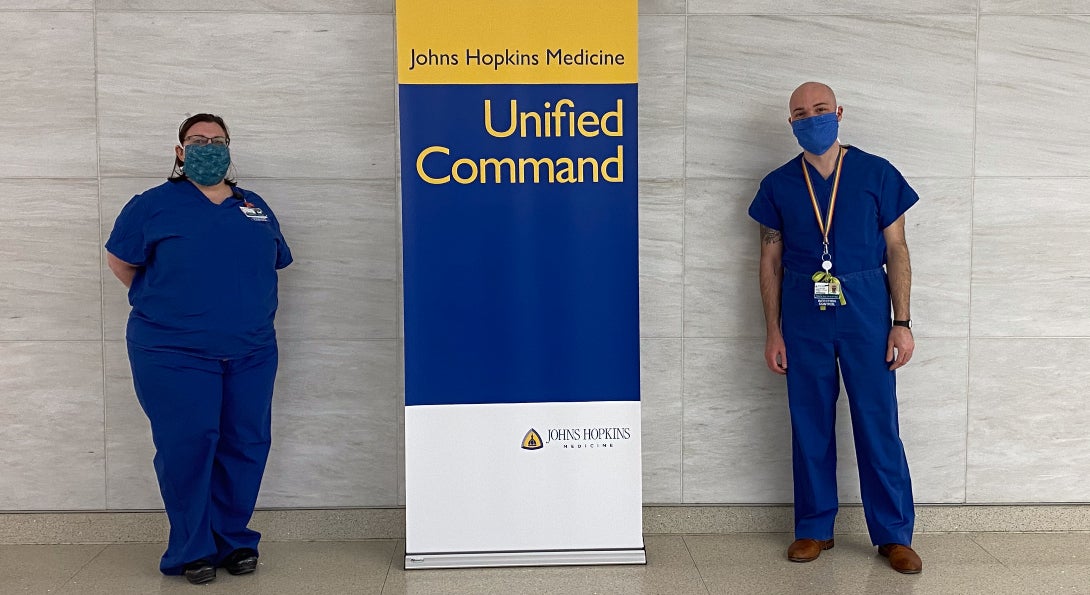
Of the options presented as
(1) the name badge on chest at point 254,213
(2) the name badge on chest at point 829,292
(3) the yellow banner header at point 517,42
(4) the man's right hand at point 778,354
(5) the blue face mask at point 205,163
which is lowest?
(4) the man's right hand at point 778,354

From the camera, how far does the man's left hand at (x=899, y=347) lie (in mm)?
3504

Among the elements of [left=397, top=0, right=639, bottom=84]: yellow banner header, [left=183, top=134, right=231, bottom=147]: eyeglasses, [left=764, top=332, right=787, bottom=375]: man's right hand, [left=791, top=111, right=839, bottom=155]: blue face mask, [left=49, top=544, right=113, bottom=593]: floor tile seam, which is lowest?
[left=49, top=544, right=113, bottom=593]: floor tile seam

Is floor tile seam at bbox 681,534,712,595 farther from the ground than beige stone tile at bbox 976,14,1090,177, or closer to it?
closer to it

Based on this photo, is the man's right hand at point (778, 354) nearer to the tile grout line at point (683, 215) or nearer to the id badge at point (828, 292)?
the id badge at point (828, 292)

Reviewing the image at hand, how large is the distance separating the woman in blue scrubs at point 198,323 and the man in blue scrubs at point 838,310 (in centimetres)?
191

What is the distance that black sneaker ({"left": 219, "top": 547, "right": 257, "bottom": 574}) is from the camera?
3.48 meters

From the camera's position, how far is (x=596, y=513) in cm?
351

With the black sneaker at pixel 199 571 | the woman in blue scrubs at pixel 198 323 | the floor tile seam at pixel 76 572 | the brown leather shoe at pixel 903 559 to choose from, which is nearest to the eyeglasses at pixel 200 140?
the woman in blue scrubs at pixel 198 323

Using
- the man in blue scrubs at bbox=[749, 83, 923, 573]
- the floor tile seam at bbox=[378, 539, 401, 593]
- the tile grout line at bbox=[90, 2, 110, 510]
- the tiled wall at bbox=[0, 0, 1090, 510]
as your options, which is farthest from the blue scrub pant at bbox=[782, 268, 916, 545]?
the tile grout line at bbox=[90, 2, 110, 510]

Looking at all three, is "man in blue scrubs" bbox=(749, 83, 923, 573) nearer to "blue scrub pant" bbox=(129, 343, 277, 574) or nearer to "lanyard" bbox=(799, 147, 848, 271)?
"lanyard" bbox=(799, 147, 848, 271)

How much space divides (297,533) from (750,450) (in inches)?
73.7

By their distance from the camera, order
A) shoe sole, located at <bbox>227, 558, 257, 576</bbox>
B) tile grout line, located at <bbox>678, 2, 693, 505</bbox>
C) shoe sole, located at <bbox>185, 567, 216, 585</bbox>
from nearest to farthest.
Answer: shoe sole, located at <bbox>185, 567, 216, 585</bbox>
shoe sole, located at <bbox>227, 558, 257, 576</bbox>
tile grout line, located at <bbox>678, 2, 693, 505</bbox>

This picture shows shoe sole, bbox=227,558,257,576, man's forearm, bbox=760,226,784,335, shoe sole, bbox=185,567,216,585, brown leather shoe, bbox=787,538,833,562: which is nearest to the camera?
shoe sole, bbox=185,567,216,585

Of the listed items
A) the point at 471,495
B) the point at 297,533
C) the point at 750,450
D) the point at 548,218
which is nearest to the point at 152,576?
the point at 297,533
